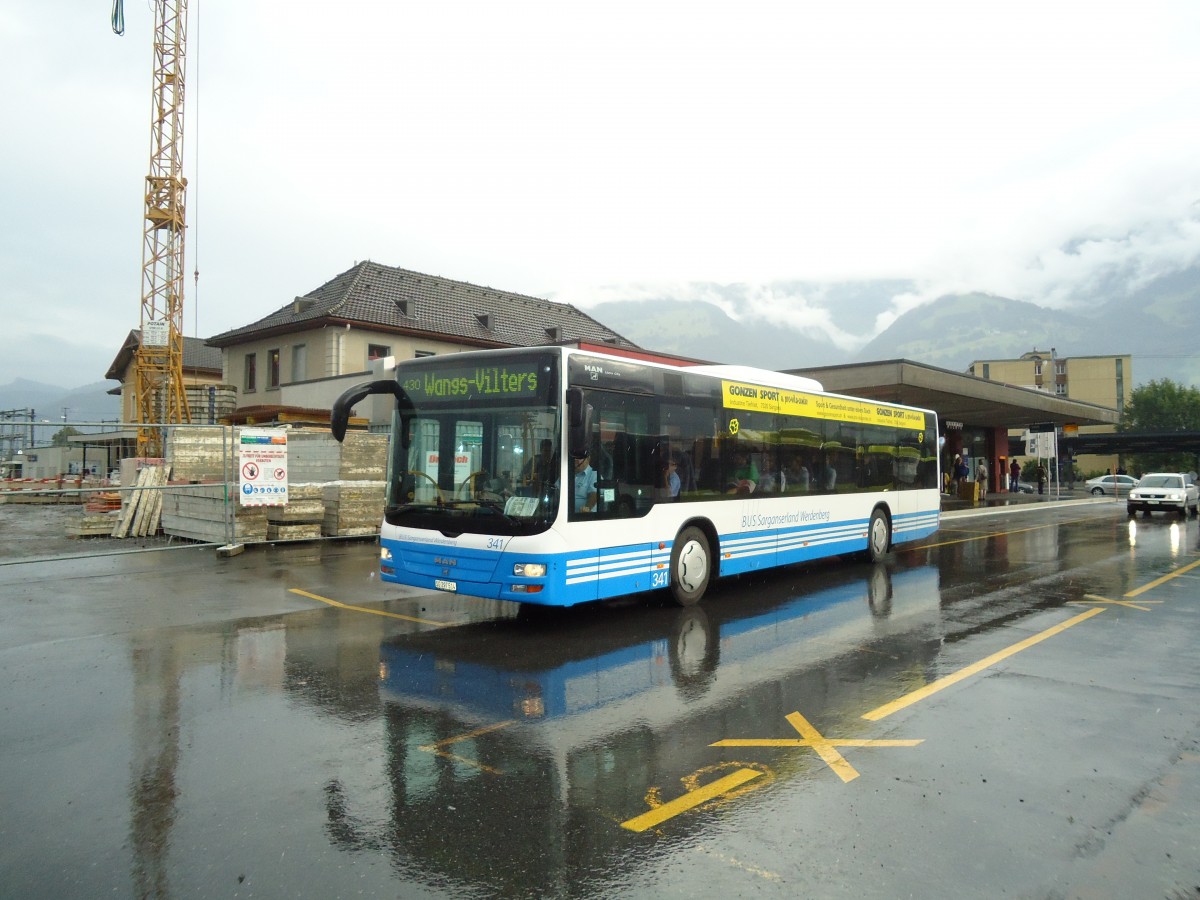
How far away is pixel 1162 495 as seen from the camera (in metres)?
28.8

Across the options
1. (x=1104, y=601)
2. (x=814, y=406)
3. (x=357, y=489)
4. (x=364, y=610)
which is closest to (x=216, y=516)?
(x=357, y=489)

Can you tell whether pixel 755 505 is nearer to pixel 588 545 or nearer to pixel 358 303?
pixel 588 545

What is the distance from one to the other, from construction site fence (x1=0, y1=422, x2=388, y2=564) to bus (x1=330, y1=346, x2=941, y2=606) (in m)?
7.88

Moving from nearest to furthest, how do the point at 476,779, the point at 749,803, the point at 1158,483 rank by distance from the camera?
the point at 749,803, the point at 476,779, the point at 1158,483

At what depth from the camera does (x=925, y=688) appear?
6676mm

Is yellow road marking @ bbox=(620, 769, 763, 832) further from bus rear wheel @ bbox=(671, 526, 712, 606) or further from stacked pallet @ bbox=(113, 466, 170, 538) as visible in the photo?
stacked pallet @ bbox=(113, 466, 170, 538)

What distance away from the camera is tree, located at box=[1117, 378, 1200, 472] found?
326 ft

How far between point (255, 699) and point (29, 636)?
4.00 meters

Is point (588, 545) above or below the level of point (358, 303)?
below

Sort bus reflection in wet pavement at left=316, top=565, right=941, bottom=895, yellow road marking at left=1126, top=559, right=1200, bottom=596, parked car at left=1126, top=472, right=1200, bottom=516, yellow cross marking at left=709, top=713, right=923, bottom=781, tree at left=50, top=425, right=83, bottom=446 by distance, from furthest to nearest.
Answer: parked car at left=1126, top=472, right=1200, bottom=516 < tree at left=50, top=425, right=83, bottom=446 < yellow road marking at left=1126, top=559, right=1200, bottom=596 < yellow cross marking at left=709, top=713, right=923, bottom=781 < bus reflection in wet pavement at left=316, top=565, right=941, bottom=895

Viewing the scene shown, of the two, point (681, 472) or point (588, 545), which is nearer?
point (588, 545)

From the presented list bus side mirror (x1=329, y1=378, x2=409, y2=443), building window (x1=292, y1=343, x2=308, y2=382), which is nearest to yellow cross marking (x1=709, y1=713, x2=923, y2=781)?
bus side mirror (x1=329, y1=378, x2=409, y2=443)

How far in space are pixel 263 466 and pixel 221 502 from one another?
121 centimetres

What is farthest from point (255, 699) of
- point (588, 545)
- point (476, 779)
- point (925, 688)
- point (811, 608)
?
point (811, 608)
